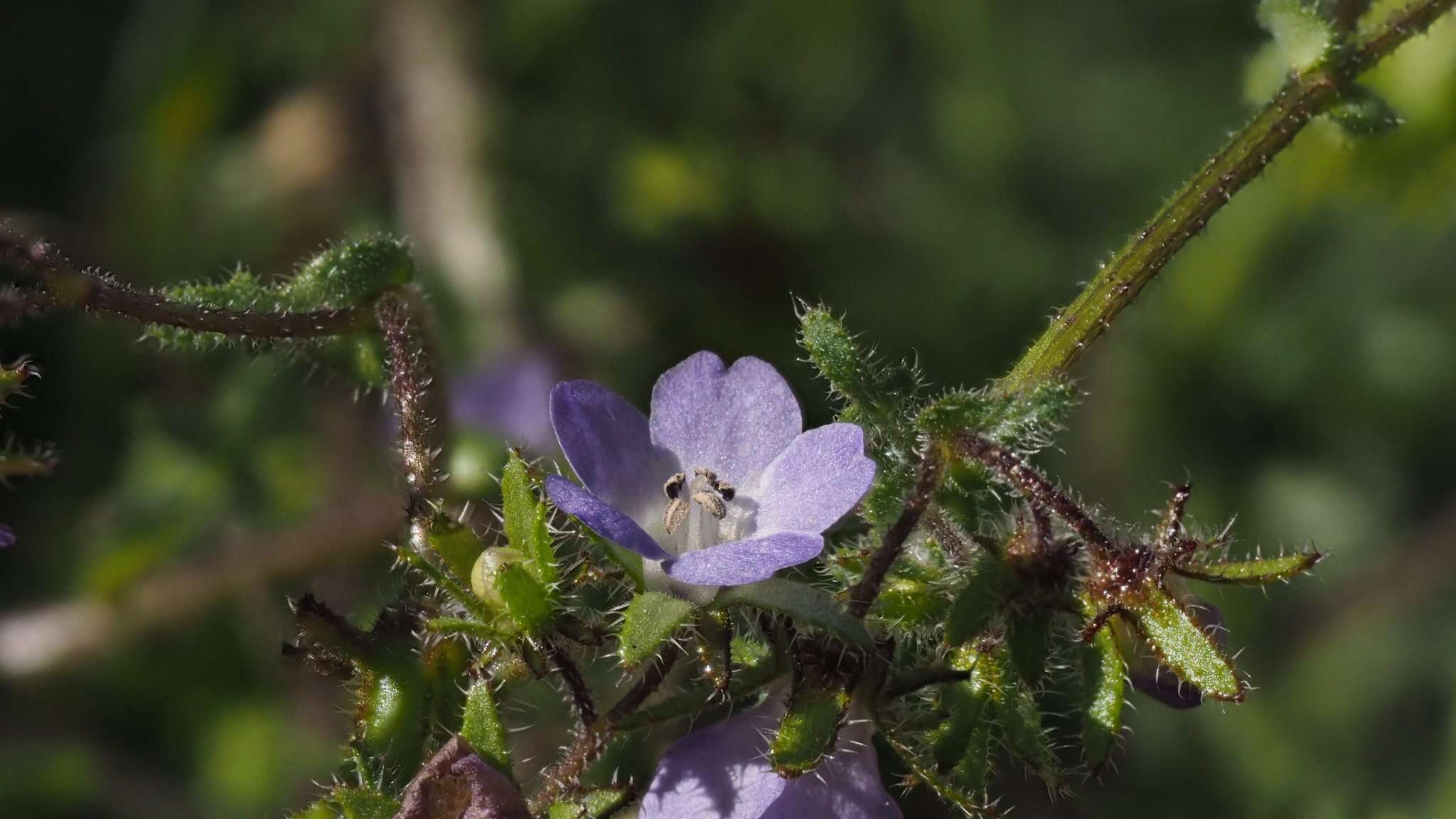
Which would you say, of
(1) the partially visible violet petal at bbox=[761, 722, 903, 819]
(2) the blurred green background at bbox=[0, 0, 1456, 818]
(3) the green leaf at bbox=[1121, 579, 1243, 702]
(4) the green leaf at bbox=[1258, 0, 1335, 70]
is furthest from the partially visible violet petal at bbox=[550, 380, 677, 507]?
(2) the blurred green background at bbox=[0, 0, 1456, 818]

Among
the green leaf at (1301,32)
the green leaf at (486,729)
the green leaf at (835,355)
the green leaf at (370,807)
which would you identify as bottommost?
the green leaf at (370,807)

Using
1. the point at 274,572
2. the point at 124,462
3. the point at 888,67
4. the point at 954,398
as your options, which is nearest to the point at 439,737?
the point at 954,398

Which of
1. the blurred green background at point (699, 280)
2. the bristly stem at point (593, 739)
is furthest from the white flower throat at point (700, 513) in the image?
the blurred green background at point (699, 280)

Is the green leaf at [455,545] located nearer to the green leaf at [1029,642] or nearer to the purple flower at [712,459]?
the purple flower at [712,459]

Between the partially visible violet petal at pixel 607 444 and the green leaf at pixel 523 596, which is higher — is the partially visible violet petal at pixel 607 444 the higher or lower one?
the higher one

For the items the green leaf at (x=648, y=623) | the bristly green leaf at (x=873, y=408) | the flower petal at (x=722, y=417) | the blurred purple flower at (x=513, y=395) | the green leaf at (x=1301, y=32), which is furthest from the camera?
the blurred purple flower at (x=513, y=395)

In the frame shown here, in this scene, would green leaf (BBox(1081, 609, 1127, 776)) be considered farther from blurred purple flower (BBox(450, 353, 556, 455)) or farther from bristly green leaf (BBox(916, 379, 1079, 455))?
blurred purple flower (BBox(450, 353, 556, 455))

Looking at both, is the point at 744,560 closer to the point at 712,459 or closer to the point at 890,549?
the point at 890,549
